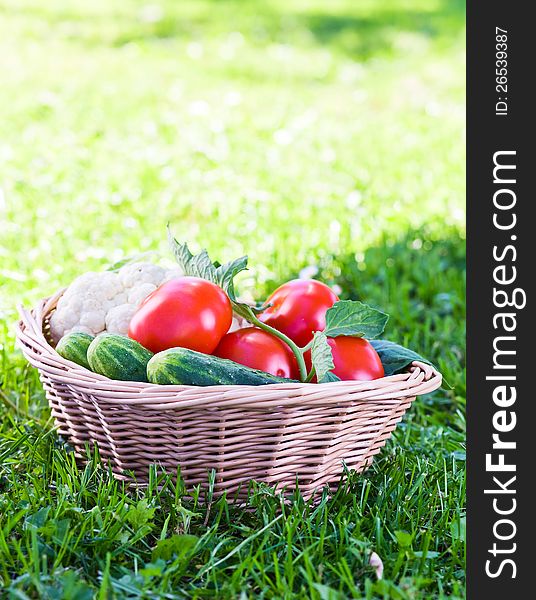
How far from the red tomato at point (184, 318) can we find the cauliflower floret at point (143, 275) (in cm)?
37

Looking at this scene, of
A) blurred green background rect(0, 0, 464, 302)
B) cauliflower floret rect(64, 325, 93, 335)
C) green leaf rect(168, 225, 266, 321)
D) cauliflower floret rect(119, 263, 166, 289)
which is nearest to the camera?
green leaf rect(168, 225, 266, 321)

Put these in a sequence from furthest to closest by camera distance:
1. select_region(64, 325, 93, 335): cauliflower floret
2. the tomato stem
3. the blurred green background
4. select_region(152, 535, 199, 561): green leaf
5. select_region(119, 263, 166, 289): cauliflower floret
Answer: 1. the blurred green background
2. select_region(119, 263, 166, 289): cauliflower floret
3. select_region(64, 325, 93, 335): cauliflower floret
4. the tomato stem
5. select_region(152, 535, 199, 561): green leaf

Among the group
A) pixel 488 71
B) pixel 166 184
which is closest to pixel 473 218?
pixel 488 71

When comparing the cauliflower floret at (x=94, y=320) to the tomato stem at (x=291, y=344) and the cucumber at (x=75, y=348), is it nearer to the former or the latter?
the cucumber at (x=75, y=348)

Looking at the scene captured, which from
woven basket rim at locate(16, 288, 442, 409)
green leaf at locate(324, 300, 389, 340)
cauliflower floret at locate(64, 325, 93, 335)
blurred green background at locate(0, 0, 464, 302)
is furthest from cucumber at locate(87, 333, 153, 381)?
blurred green background at locate(0, 0, 464, 302)

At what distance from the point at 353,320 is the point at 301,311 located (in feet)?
0.58

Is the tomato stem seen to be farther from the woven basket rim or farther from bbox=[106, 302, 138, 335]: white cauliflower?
bbox=[106, 302, 138, 335]: white cauliflower

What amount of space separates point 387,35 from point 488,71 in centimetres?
690

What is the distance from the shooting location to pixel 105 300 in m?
2.73

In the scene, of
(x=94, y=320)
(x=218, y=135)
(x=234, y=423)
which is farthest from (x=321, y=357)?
(x=218, y=135)

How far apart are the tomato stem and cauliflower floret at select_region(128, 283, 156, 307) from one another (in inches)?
15.6

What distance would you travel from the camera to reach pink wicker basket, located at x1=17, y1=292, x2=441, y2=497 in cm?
209

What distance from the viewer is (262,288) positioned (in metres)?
3.89

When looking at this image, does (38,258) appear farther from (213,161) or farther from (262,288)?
(213,161)
